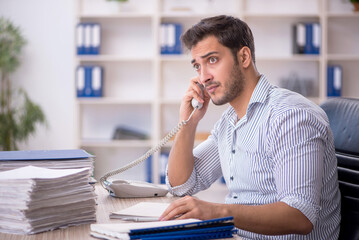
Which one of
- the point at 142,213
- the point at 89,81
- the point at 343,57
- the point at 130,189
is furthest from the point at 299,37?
the point at 142,213

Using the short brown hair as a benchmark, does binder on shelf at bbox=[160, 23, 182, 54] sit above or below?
above

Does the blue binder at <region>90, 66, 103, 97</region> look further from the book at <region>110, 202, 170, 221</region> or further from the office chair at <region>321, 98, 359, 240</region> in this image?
the book at <region>110, 202, 170, 221</region>

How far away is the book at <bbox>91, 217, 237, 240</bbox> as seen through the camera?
106cm

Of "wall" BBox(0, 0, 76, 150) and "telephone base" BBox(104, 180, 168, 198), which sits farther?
"wall" BBox(0, 0, 76, 150)

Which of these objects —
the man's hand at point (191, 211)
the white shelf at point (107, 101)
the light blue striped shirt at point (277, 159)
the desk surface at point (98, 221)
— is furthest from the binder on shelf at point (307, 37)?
the man's hand at point (191, 211)

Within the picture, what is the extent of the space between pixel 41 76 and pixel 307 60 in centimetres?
246

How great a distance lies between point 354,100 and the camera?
1.70 metres

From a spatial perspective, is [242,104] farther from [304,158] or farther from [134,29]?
[134,29]

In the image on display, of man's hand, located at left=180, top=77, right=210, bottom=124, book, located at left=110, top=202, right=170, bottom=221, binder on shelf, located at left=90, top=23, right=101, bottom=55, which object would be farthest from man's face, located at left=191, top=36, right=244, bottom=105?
binder on shelf, located at left=90, top=23, right=101, bottom=55

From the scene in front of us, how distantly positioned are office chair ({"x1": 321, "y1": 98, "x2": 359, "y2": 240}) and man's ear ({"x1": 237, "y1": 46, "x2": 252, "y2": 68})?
35cm

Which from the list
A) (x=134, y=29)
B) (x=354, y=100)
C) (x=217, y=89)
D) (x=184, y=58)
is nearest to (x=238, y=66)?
(x=217, y=89)

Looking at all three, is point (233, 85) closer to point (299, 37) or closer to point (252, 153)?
point (252, 153)

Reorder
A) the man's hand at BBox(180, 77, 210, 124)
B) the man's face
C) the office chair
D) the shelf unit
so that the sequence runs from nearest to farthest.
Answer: the office chair, the man's face, the man's hand at BBox(180, 77, 210, 124), the shelf unit

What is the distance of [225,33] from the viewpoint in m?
1.81
